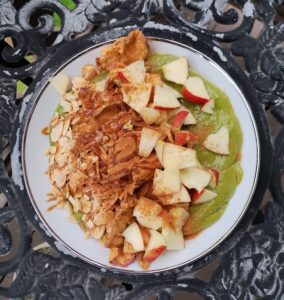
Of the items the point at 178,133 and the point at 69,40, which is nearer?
the point at 178,133

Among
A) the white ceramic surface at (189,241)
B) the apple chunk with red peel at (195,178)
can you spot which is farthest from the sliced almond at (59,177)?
the apple chunk with red peel at (195,178)

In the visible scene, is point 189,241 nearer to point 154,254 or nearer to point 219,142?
point 154,254

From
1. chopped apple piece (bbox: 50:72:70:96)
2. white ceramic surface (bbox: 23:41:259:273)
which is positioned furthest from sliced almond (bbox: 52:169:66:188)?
chopped apple piece (bbox: 50:72:70:96)

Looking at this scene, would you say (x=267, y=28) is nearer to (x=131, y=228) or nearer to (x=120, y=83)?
(x=120, y=83)

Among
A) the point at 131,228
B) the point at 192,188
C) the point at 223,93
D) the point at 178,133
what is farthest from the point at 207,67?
the point at 131,228

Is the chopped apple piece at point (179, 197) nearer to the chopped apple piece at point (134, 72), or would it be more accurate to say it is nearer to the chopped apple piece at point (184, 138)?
the chopped apple piece at point (184, 138)

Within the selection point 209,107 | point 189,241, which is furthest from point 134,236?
point 209,107
